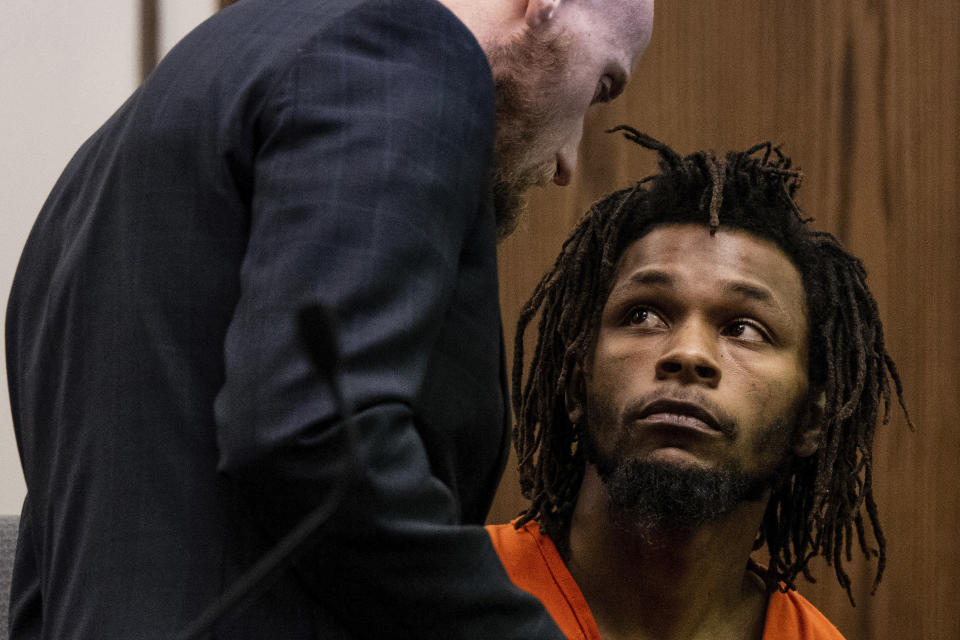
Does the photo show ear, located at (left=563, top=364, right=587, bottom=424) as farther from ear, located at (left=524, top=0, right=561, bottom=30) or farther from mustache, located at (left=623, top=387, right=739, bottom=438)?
ear, located at (left=524, top=0, right=561, bottom=30)

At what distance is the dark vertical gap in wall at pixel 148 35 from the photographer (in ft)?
6.10

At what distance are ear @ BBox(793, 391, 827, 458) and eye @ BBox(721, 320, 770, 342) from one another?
13 cm

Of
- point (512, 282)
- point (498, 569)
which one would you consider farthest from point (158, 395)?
point (512, 282)

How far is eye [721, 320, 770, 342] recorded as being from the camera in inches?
57.9

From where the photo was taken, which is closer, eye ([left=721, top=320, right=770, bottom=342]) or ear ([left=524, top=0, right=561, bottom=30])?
ear ([left=524, top=0, right=561, bottom=30])

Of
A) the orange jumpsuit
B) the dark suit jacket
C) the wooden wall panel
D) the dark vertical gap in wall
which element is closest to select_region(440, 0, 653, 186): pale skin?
the dark suit jacket

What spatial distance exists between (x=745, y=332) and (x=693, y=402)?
15 centimetres

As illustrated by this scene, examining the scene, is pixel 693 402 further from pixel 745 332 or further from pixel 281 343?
pixel 281 343

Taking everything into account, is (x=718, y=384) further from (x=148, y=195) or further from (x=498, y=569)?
(x=148, y=195)

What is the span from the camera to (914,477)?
203 cm

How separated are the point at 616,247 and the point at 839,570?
21.7 inches

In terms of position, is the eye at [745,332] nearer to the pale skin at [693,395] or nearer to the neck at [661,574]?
the pale skin at [693,395]

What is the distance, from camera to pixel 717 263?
1.48 m

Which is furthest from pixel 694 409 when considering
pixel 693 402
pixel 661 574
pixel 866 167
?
pixel 866 167
